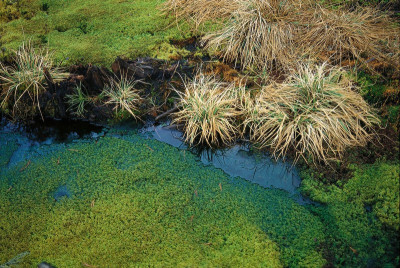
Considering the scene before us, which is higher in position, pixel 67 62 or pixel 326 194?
pixel 67 62

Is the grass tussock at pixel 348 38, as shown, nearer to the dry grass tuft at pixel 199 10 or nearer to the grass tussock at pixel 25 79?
the dry grass tuft at pixel 199 10

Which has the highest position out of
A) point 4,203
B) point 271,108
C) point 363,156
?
point 271,108

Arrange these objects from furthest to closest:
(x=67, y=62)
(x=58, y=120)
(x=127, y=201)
Result: (x=67, y=62)
(x=58, y=120)
(x=127, y=201)

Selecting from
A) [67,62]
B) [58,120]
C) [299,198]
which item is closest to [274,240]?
[299,198]

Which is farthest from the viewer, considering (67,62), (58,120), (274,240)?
(67,62)

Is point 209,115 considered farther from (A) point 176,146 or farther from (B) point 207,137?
(A) point 176,146

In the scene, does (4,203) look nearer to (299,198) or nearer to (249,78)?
(299,198)

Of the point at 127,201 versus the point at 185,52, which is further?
the point at 185,52
